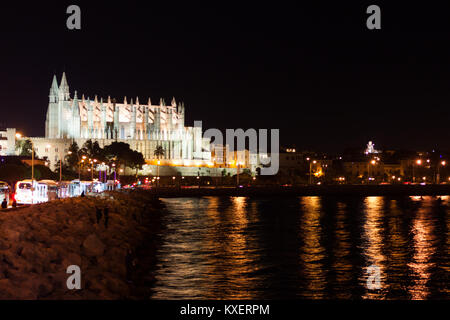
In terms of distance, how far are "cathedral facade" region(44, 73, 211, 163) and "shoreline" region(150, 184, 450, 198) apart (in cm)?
4443

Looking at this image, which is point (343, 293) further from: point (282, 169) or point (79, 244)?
point (282, 169)

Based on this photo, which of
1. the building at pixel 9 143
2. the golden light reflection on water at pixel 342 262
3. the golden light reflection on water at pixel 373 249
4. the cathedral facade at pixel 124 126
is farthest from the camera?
the cathedral facade at pixel 124 126

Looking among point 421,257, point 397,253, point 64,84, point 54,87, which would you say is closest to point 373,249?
point 397,253

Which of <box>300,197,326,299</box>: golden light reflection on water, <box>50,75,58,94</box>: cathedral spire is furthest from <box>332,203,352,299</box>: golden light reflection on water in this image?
<box>50,75,58,94</box>: cathedral spire

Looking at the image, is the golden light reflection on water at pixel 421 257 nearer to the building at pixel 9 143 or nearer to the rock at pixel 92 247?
the rock at pixel 92 247

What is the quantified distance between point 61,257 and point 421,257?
14.0m

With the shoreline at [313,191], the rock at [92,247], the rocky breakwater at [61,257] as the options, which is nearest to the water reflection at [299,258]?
the rocky breakwater at [61,257]

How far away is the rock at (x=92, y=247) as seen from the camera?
53.9 feet

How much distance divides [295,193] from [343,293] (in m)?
64.9

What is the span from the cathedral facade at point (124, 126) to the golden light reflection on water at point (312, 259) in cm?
8995

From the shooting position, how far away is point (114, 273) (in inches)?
595

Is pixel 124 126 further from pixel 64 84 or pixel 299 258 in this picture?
pixel 299 258

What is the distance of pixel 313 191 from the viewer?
82000 mm

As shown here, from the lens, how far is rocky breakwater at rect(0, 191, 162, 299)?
12.3 metres
